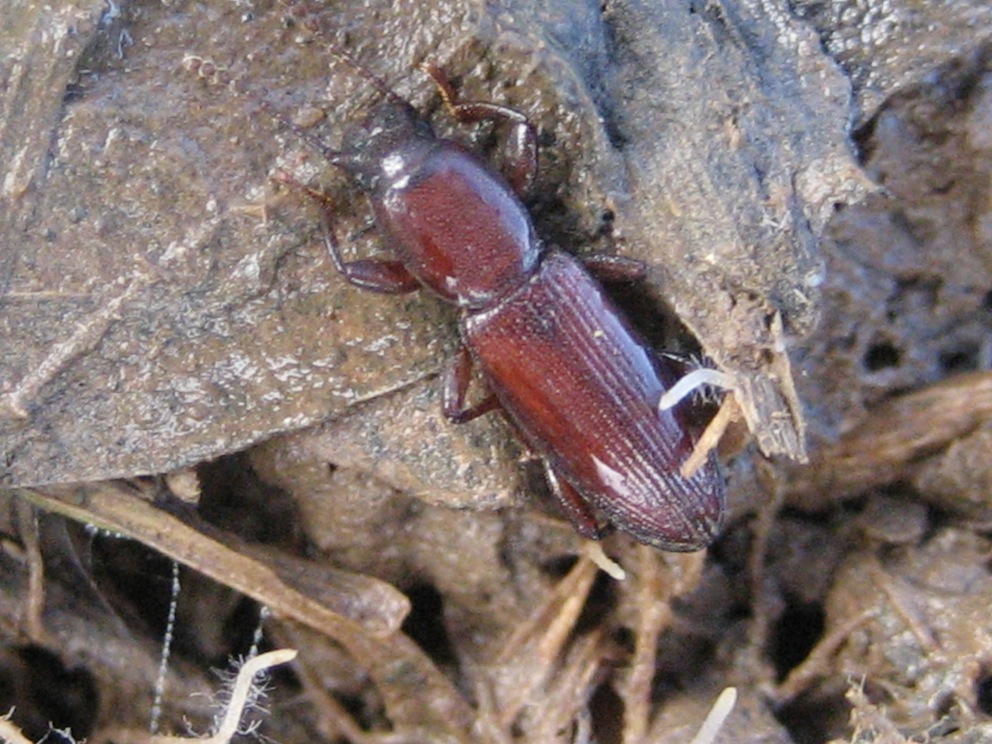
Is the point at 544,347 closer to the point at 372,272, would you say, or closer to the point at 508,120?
the point at 372,272

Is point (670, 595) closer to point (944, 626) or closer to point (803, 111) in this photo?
point (944, 626)

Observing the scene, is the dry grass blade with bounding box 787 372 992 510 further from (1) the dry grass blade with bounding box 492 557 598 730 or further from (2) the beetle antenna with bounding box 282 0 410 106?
(2) the beetle antenna with bounding box 282 0 410 106

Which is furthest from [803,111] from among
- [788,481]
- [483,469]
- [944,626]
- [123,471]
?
[123,471]

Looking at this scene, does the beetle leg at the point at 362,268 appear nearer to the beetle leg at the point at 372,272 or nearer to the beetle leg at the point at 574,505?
the beetle leg at the point at 372,272

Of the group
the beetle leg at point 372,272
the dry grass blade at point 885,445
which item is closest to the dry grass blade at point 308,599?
the beetle leg at point 372,272

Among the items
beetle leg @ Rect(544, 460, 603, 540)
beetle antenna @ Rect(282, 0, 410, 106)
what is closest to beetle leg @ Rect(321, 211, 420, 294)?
beetle antenna @ Rect(282, 0, 410, 106)
